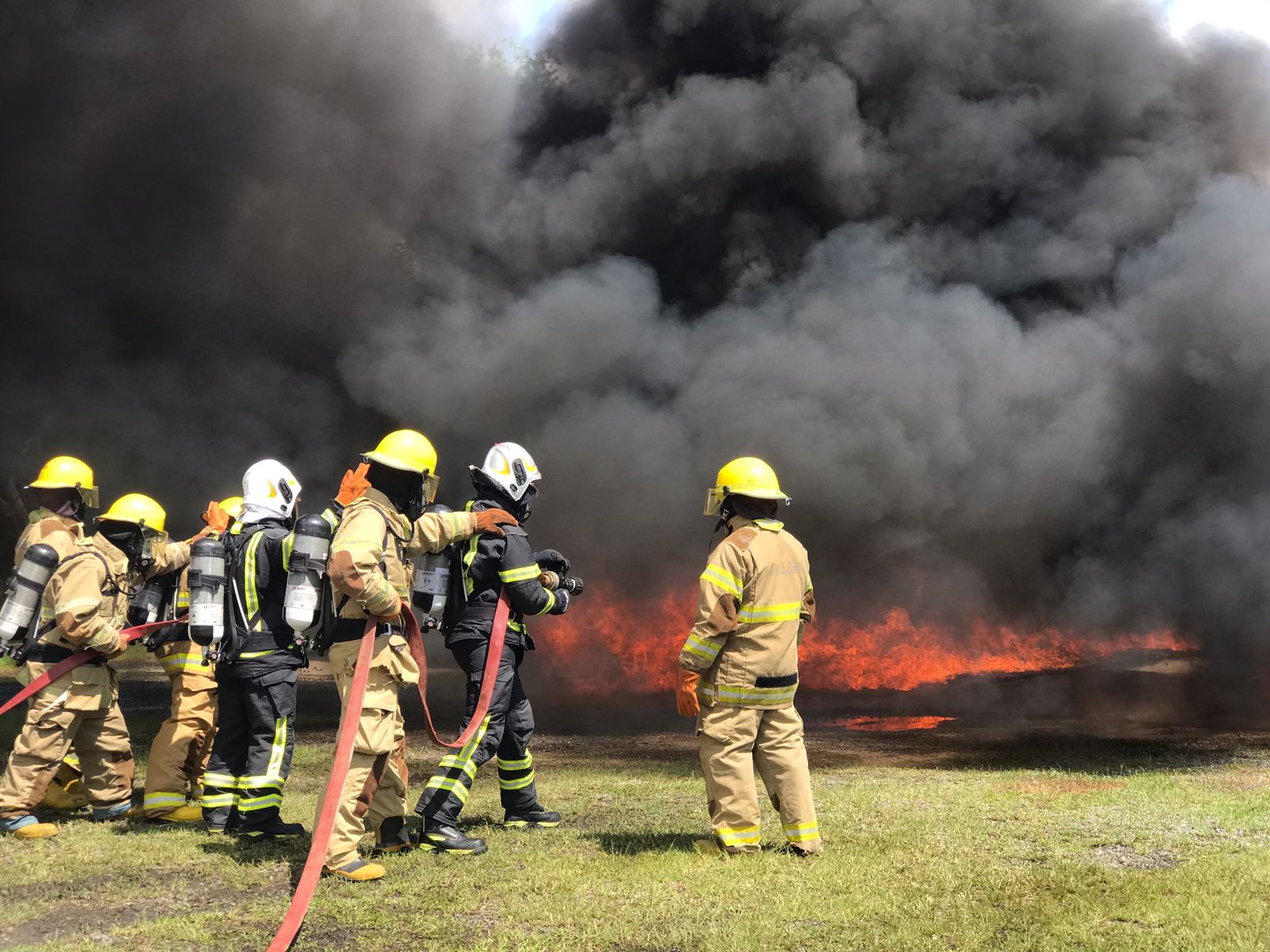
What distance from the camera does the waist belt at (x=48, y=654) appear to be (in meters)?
6.33

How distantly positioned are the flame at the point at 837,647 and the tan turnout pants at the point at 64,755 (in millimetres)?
14400

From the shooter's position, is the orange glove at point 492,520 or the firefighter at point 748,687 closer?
the firefighter at point 748,687

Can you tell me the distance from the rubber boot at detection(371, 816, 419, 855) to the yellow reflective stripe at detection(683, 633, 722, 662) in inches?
75.8

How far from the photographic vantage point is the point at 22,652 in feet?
20.8

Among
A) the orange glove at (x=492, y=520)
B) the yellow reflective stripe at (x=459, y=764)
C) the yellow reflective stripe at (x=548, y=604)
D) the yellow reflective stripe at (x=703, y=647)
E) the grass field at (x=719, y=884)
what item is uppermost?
the orange glove at (x=492, y=520)

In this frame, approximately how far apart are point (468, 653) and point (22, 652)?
2.96 m

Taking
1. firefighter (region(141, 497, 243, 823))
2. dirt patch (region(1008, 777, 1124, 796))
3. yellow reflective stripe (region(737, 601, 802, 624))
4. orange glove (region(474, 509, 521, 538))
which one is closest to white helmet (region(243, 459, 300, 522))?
firefighter (region(141, 497, 243, 823))

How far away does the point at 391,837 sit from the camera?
A: 5.58 metres

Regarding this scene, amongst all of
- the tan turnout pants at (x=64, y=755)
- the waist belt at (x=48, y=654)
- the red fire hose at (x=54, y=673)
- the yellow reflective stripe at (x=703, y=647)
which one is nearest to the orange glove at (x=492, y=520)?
the yellow reflective stripe at (x=703, y=647)

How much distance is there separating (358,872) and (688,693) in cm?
194

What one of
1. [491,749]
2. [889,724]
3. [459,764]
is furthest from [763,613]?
[889,724]

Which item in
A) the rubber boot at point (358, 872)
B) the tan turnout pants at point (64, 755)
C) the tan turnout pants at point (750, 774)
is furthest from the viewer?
the tan turnout pants at point (64, 755)

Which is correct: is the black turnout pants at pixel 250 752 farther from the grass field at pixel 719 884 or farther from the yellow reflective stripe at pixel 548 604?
the yellow reflective stripe at pixel 548 604

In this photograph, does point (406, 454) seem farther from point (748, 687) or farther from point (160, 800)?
point (160, 800)
